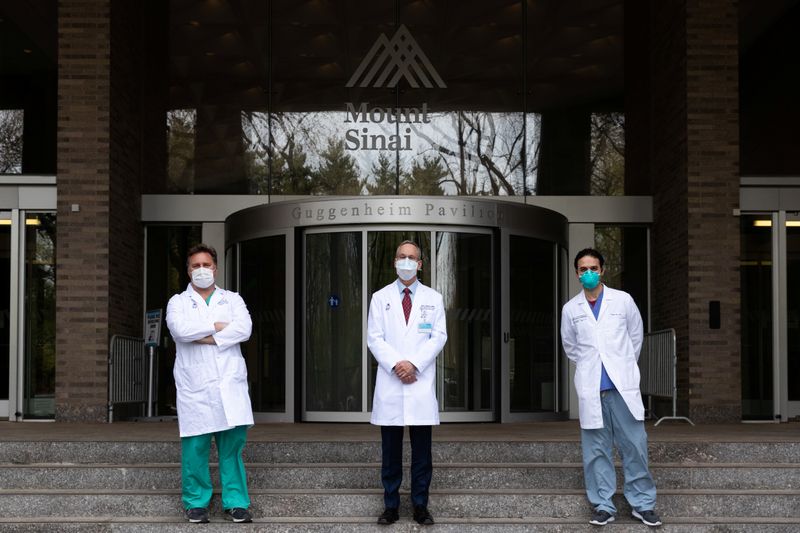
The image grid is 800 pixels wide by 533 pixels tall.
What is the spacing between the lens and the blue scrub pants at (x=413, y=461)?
6664mm

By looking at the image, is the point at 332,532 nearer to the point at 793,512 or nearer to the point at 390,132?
the point at 793,512

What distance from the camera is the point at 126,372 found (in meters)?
12.0

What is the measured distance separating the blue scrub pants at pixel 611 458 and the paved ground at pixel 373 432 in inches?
52.7

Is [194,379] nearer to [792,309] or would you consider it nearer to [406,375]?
[406,375]

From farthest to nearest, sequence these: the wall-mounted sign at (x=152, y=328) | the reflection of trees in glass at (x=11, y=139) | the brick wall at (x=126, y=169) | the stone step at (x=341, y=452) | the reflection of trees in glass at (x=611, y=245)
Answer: the reflection of trees in glass at (x=611, y=245), the reflection of trees in glass at (x=11, y=139), the wall-mounted sign at (x=152, y=328), the brick wall at (x=126, y=169), the stone step at (x=341, y=452)

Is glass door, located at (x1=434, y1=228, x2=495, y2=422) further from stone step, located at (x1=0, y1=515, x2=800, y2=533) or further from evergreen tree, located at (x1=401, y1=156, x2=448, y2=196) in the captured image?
stone step, located at (x1=0, y1=515, x2=800, y2=533)

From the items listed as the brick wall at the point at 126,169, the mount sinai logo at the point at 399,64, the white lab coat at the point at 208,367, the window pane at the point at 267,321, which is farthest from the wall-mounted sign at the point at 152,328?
the white lab coat at the point at 208,367

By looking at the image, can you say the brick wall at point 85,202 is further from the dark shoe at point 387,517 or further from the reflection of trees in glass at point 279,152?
the dark shoe at point 387,517

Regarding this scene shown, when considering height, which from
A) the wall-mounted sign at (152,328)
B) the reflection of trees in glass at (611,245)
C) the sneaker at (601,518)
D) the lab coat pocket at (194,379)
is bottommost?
the sneaker at (601,518)

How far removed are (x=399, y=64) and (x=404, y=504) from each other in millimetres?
7672

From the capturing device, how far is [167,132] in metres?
13.4

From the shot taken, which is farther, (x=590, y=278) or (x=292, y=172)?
(x=292, y=172)

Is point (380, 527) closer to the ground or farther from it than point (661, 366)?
closer to the ground

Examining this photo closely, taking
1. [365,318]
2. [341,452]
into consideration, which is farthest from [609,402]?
[365,318]
